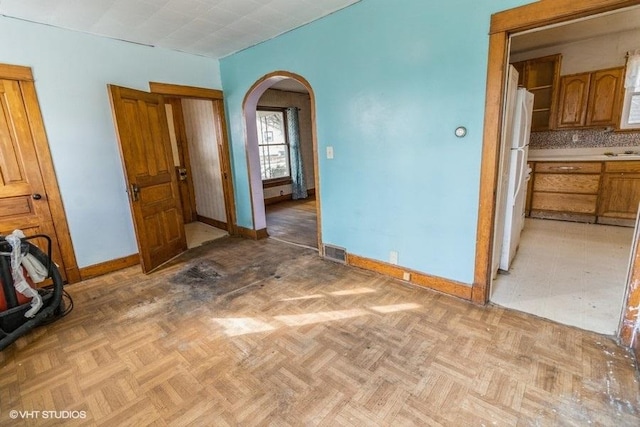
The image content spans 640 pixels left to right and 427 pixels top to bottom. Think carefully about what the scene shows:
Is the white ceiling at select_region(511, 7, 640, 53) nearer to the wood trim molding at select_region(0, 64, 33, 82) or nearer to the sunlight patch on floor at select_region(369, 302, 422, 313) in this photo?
the sunlight patch on floor at select_region(369, 302, 422, 313)

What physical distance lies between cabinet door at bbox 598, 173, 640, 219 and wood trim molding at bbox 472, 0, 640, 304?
3096mm

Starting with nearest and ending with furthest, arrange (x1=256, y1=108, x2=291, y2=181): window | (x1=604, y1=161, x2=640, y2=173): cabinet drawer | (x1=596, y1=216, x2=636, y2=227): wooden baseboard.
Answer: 1. (x1=604, y1=161, x2=640, y2=173): cabinet drawer
2. (x1=596, y1=216, x2=636, y2=227): wooden baseboard
3. (x1=256, y1=108, x2=291, y2=181): window

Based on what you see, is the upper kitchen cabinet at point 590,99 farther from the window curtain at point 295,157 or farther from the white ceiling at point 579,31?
the window curtain at point 295,157

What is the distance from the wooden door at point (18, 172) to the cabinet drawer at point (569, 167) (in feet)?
20.2

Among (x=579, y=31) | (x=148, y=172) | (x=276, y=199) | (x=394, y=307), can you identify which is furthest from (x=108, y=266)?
(x=579, y=31)

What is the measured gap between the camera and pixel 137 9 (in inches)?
101

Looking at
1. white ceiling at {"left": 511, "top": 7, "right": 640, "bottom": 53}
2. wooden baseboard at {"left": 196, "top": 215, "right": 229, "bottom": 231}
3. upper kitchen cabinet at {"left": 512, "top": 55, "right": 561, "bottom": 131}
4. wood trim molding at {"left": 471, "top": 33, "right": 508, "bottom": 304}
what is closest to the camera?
wood trim molding at {"left": 471, "top": 33, "right": 508, "bottom": 304}

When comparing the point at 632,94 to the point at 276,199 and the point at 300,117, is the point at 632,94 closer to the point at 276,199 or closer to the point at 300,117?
the point at 300,117

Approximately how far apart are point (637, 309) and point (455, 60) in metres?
2.00

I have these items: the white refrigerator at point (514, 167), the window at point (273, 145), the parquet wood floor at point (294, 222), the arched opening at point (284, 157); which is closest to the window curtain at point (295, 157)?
the arched opening at point (284, 157)

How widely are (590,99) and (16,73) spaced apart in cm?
673

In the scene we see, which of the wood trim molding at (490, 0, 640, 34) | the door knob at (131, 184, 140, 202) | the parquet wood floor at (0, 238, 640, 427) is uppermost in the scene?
the wood trim molding at (490, 0, 640, 34)

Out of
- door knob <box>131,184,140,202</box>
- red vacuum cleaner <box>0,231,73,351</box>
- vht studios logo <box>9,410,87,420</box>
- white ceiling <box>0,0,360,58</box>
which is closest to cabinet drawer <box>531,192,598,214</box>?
white ceiling <box>0,0,360,58</box>

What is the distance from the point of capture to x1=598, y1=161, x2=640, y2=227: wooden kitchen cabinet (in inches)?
152
